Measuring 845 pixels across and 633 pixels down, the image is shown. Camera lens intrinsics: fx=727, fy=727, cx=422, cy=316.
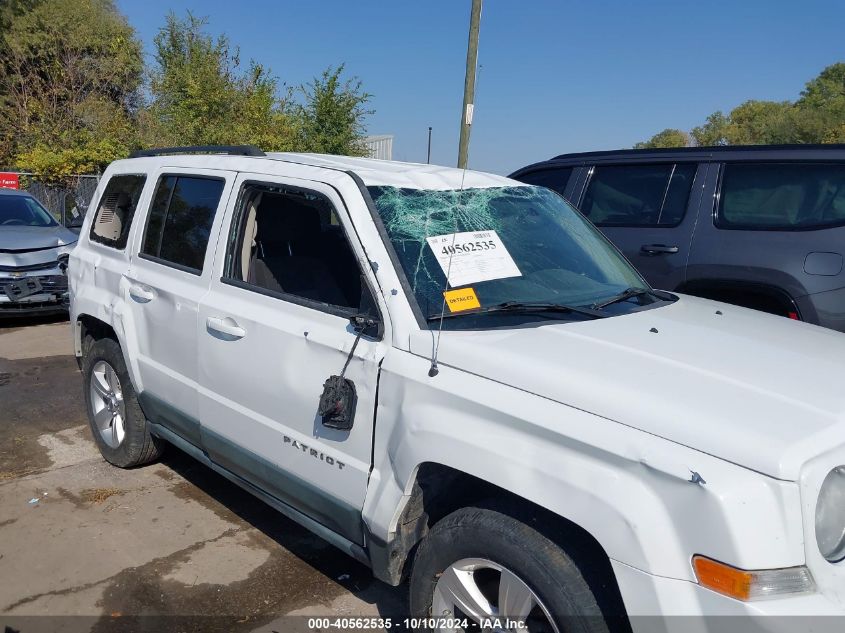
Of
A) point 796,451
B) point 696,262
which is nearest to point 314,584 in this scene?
point 796,451

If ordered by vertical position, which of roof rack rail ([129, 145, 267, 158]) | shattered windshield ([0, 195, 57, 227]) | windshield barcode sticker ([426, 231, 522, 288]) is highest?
roof rack rail ([129, 145, 267, 158])

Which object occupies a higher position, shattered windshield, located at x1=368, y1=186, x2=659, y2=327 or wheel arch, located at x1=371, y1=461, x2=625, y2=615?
shattered windshield, located at x1=368, y1=186, x2=659, y2=327

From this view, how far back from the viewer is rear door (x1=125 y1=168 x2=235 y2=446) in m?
3.54

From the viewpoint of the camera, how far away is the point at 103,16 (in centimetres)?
3127

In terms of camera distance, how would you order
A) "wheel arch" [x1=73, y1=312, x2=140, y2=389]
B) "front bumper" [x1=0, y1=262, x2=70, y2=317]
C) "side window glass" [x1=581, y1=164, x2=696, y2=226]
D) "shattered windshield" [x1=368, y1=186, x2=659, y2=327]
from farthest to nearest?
"front bumper" [x1=0, y1=262, x2=70, y2=317] < "side window glass" [x1=581, y1=164, x2=696, y2=226] < "wheel arch" [x1=73, y1=312, x2=140, y2=389] < "shattered windshield" [x1=368, y1=186, x2=659, y2=327]

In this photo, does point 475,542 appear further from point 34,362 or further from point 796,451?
point 34,362

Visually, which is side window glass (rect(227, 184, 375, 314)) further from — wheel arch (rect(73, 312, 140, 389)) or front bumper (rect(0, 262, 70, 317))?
front bumper (rect(0, 262, 70, 317))

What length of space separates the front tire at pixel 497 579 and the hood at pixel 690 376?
1.44 ft

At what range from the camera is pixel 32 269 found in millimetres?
8477

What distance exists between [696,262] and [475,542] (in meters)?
3.51

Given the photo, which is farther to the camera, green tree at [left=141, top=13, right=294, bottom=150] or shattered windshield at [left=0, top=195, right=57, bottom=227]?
green tree at [left=141, top=13, right=294, bottom=150]

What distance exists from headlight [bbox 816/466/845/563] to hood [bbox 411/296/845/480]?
0.10 metres

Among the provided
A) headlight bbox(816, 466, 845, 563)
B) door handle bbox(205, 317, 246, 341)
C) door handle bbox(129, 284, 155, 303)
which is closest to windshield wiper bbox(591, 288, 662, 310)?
headlight bbox(816, 466, 845, 563)

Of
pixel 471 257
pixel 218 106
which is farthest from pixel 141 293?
pixel 218 106
